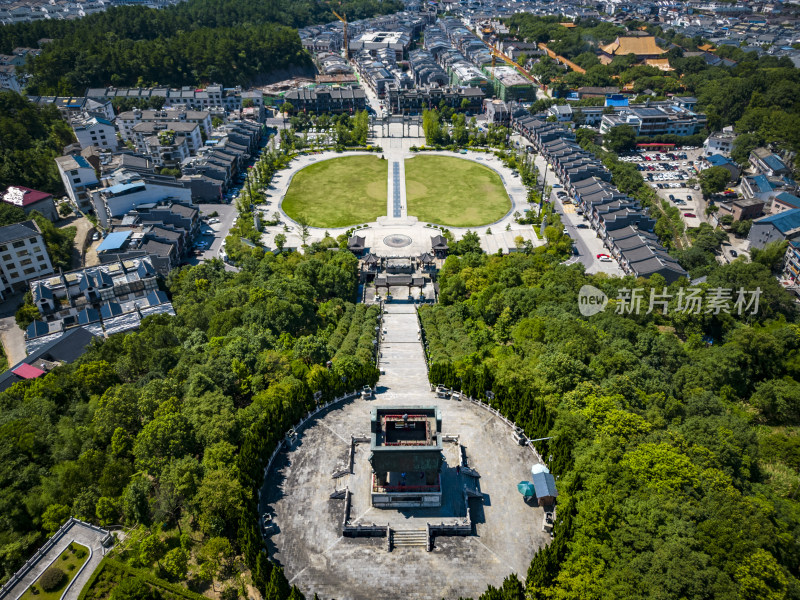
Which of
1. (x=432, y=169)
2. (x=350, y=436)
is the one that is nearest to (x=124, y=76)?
(x=432, y=169)

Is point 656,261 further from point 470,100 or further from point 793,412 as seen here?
point 470,100

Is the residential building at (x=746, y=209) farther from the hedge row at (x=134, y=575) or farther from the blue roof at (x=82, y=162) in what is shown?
the blue roof at (x=82, y=162)

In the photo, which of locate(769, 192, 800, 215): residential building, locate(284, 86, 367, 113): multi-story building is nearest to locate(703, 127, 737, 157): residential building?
locate(769, 192, 800, 215): residential building

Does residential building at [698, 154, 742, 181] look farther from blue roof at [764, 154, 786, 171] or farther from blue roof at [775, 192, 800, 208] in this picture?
blue roof at [775, 192, 800, 208]

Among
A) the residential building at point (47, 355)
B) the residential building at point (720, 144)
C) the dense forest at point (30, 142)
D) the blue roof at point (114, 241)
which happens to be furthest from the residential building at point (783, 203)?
the dense forest at point (30, 142)

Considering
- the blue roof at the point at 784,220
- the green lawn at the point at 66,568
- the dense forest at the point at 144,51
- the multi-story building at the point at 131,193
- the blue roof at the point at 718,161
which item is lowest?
the blue roof at the point at 784,220

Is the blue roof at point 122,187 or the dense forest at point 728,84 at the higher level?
the dense forest at point 728,84
